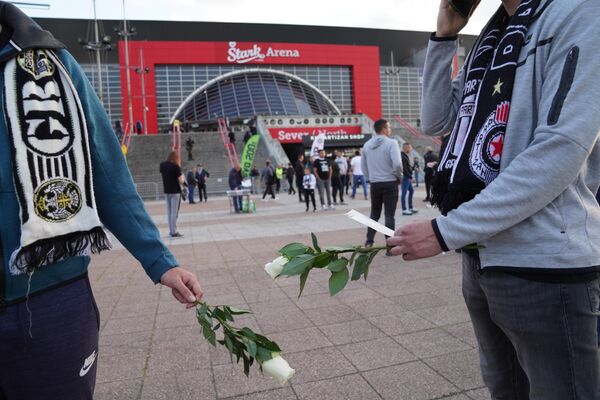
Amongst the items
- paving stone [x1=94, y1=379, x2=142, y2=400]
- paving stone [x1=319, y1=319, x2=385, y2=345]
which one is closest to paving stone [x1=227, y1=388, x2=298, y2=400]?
paving stone [x1=94, y1=379, x2=142, y2=400]

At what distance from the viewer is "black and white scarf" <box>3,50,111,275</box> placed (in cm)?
130

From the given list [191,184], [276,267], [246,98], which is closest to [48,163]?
[276,267]

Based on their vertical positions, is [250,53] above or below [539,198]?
above

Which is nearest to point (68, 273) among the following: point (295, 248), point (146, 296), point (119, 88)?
point (295, 248)

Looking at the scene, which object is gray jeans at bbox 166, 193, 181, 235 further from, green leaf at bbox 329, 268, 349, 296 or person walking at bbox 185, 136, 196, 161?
person walking at bbox 185, 136, 196, 161

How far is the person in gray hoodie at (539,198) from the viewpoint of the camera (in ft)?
3.94

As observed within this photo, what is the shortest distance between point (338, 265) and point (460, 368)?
1.96 metres

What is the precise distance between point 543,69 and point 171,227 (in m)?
9.18

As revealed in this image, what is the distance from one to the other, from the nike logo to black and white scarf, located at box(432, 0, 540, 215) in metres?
1.19

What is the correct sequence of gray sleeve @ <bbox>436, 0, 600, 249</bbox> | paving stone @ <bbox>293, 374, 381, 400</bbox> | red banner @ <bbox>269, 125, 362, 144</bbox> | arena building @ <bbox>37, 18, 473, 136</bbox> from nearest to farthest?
gray sleeve @ <bbox>436, 0, 600, 249</bbox>
paving stone @ <bbox>293, 374, 381, 400</bbox>
red banner @ <bbox>269, 125, 362, 144</bbox>
arena building @ <bbox>37, 18, 473, 136</bbox>

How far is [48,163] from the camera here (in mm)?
1345

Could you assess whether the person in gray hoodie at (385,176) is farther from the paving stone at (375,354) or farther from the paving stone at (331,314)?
the paving stone at (375,354)

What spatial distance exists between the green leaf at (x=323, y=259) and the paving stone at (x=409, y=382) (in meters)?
1.57

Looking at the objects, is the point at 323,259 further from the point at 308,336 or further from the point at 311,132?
the point at 311,132
